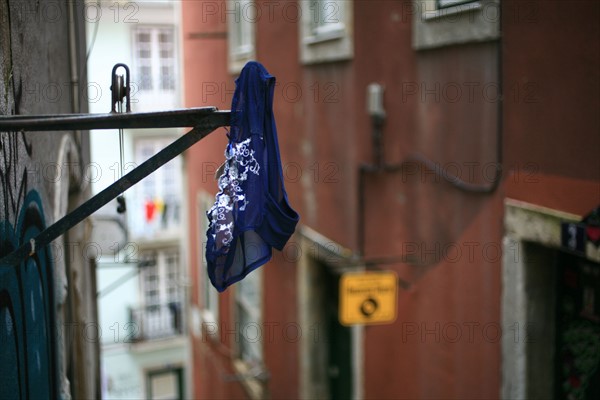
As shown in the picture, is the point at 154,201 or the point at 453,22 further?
the point at 154,201

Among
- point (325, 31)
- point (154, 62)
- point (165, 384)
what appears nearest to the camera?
point (325, 31)

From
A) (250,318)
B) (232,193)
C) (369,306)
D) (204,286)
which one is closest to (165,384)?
(204,286)

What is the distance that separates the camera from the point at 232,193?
326cm

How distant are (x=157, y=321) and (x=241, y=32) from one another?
10.5 meters

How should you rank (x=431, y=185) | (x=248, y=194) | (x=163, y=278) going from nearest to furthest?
(x=248, y=194) < (x=431, y=185) < (x=163, y=278)

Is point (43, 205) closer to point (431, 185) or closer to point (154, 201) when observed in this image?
point (431, 185)

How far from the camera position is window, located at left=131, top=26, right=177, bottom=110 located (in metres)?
19.2

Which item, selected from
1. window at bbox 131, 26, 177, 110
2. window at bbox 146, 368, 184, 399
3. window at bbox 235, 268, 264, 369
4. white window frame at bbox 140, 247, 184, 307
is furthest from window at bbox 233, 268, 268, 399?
window at bbox 131, 26, 177, 110

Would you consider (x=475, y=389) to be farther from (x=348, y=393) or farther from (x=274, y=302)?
(x=274, y=302)

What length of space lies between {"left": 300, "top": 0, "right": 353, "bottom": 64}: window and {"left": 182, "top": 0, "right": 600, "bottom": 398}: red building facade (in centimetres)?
3

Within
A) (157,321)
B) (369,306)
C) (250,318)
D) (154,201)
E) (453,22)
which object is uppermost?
(453,22)

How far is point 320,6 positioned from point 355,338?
393cm

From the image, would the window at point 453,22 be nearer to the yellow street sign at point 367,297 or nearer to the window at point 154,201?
the yellow street sign at point 367,297

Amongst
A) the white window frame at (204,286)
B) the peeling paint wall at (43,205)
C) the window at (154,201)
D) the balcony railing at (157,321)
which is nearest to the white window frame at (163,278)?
the balcony railing at (157,321)
